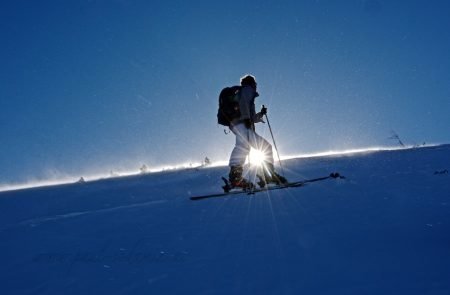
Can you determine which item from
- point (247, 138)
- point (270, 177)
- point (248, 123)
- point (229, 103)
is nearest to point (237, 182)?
point (270, 177)

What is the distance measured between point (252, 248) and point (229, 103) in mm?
7108

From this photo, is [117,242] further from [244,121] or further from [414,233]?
[244,121]

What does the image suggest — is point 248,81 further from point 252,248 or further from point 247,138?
point 252,248

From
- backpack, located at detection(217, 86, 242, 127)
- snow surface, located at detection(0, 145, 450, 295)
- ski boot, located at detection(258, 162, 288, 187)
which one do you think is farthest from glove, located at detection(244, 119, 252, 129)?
snow surface, located at detection(0, 145, 450, 295)

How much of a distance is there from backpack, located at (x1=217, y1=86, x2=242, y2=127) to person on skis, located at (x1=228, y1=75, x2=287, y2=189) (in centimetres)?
10

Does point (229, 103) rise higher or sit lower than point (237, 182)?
higher

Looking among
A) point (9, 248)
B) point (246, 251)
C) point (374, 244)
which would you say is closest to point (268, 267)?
point (246, 251)

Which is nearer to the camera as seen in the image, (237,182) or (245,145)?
(237,182)

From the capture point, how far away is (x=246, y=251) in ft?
14.5

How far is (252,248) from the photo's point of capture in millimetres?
4520

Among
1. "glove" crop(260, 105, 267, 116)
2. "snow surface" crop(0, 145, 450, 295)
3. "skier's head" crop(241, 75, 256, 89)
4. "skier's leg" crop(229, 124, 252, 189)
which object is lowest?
"snow surface" crop(0, 145, 450, 295)

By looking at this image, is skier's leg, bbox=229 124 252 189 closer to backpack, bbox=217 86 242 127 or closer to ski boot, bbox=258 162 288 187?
backpack, bbox=217 86 242 127

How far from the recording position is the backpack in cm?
1117

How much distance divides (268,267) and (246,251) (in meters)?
0.61
